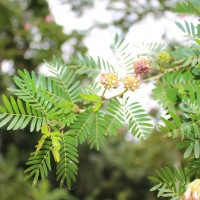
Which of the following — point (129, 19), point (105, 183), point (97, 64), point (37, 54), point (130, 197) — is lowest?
point (130, 197)

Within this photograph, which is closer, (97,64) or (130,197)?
(97,64)

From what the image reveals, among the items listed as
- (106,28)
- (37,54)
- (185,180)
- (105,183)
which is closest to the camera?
(185,180)

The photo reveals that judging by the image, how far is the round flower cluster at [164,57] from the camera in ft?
1.68

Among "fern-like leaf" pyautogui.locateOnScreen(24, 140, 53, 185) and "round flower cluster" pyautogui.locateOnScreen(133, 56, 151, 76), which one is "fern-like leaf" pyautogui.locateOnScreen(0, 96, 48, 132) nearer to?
"fern-like leaf" pyautogui.locateOnScreen(24, 140, 53, 185)

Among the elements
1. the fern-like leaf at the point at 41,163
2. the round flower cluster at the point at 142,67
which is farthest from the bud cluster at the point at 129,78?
the fern-like leaf at the point at 41,163

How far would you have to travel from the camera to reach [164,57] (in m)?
0.51

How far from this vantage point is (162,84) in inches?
20.0

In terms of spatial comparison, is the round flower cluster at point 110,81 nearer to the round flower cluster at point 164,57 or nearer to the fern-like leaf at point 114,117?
the fern-like leaf at point 114,117

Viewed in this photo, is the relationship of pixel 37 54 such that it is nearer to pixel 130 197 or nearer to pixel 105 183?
pixel 105 183

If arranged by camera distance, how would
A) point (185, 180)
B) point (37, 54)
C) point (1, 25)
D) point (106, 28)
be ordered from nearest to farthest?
point (185, 180) < point (106, 28) < point (37, 54) < point (1, 25)

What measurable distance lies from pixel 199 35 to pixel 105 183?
6.34 meters

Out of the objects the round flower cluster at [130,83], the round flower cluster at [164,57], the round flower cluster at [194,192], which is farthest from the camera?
the round flower cluster at [164,57]

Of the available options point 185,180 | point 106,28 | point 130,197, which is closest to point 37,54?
point 106,28

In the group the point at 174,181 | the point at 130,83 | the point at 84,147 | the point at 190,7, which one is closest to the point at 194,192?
the point at 174,181
